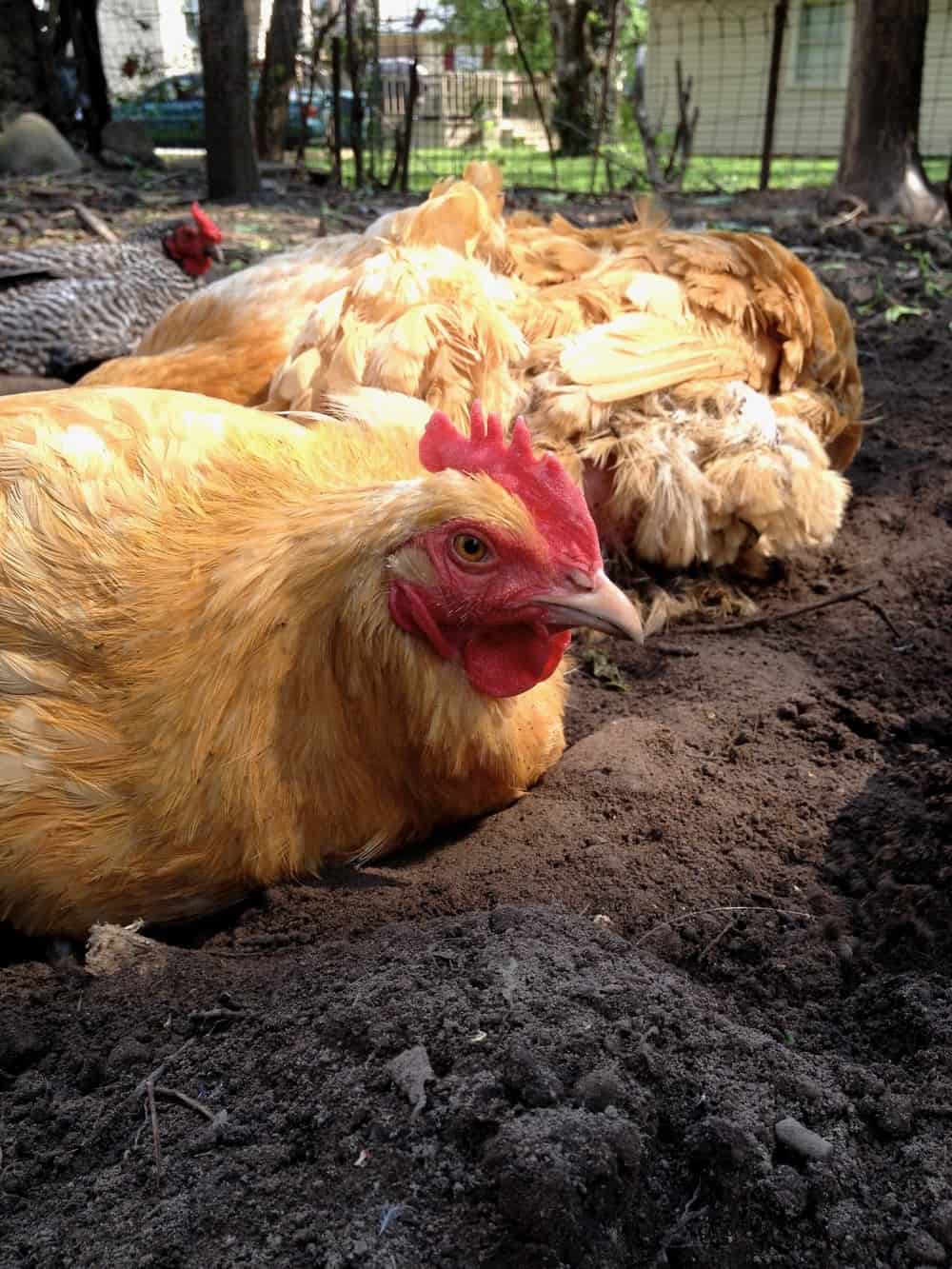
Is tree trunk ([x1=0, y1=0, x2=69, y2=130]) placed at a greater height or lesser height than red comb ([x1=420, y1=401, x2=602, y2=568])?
greater

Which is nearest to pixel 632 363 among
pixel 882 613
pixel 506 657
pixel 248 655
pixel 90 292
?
pixel 882 613

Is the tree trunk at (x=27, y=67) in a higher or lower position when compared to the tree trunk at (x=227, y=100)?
higher

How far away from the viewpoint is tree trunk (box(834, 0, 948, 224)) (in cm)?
864

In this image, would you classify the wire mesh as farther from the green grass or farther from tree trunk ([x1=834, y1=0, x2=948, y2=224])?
tree trunk ([x1=834, y1=0, x2=948, y2=224])

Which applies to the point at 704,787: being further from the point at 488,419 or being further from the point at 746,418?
the point at 746,418

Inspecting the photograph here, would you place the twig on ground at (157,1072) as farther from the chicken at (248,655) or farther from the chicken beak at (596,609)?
the chicken beak at (596,609)

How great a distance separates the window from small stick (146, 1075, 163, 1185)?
1005 inches

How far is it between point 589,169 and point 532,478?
14740 mm

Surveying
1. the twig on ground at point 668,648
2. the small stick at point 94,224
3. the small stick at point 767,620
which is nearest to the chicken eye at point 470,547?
the twig on ground at point 668,648

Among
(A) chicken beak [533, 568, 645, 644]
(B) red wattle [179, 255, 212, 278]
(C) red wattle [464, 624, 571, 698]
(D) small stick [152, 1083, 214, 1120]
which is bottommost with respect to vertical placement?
(D) small stick [152, 1083, 214, 1120]

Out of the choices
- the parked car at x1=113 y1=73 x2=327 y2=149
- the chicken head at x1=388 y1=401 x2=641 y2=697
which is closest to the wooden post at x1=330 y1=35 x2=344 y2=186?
the parked car at x1=113 y1=73 x2=327 y2=149

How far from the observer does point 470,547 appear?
7.29 feet

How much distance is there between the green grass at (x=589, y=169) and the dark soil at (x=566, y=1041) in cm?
1115

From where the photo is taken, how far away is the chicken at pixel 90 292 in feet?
23.5
